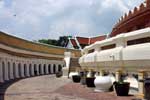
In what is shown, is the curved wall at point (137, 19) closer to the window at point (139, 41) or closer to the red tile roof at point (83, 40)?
the window at point (139, 41)

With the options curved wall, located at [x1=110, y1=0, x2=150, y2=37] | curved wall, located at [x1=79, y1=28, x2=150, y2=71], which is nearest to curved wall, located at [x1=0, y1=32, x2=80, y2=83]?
curved wall, located at [x1=110, y1=0, x2=150, y2=37]

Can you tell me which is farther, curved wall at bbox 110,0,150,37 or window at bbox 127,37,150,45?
curved wall at bbox 110,0,150,37

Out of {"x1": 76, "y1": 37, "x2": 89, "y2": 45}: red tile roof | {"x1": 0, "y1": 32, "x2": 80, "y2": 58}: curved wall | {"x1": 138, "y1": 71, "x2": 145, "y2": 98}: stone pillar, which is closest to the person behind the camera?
{"x1": 138, "y1": 71, "x2": 145, "y2": 98}: stone pillar

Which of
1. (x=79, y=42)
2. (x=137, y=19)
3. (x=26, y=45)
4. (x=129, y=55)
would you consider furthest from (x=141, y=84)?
(x=79, y=42)

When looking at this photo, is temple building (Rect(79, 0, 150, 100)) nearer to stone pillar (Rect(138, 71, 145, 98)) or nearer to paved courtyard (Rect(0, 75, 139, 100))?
stone pillar (Rect(138, 71, 145, 98))

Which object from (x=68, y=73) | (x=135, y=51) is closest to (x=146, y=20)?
(x=135, y=51)

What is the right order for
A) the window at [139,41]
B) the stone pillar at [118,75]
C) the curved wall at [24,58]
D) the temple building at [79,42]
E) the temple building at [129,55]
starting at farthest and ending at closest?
1. the temple building at [79,42]
2. the curved wall at [24,58]
3. the stone pillar at [118,75]
4. the window at [139,41]
5. the temple building at [129,55]

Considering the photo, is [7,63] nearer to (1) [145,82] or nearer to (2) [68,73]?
(2) [68,73]

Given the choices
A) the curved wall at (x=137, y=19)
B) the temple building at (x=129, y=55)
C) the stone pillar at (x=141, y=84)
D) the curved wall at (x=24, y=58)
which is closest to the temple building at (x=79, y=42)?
the curved wall at (x=24, y=58)

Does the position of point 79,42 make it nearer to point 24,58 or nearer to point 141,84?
point 24,58

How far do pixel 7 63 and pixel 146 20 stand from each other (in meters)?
23.6

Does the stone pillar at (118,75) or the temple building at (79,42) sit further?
the temple building at (79,42)

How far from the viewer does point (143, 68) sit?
16266 millimetres

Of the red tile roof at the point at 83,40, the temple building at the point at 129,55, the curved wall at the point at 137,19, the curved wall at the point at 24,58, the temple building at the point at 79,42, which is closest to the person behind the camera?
the temple building at the point at 129,55
